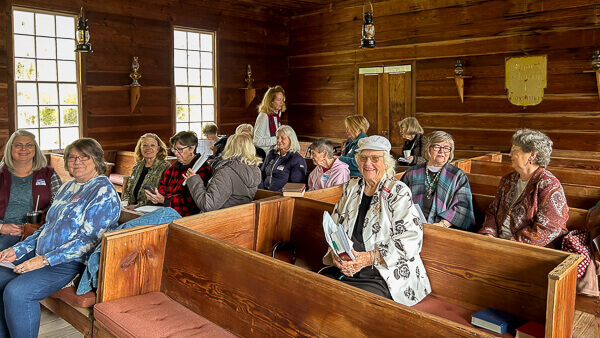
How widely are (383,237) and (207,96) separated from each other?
6.69 m

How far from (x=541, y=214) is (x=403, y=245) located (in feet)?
3.10

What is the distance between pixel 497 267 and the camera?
2.14 metres

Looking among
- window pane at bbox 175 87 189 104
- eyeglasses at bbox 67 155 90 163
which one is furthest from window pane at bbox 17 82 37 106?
eyeglasses at bbox 67 155 90 163

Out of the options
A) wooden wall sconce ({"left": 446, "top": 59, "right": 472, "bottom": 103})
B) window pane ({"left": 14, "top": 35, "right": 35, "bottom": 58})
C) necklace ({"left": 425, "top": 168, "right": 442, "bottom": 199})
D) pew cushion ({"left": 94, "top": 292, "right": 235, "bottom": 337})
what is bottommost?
pew cushion ({"left": 94, "top": 292, "right": 235, "bottom": 337})

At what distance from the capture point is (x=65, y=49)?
22.7 feet

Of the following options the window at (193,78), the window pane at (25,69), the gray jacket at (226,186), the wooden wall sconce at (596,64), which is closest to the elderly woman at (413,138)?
the wooden wall sconce at (596,64)

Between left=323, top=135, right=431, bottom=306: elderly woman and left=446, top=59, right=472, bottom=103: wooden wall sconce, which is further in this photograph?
left=446, top=59, right=472, bottom=103: wooden wall sconce

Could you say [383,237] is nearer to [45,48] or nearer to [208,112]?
[45,48]

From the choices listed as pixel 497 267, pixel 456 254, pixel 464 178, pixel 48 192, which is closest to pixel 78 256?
pixel 48 192

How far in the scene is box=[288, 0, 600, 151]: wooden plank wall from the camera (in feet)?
19.9

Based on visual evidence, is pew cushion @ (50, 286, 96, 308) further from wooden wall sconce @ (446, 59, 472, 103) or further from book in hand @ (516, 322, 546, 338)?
wooden wall sconce @ (446, 59, 472, 103)

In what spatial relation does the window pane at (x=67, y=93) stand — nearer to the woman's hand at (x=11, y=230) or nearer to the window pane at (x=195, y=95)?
the window pane at (x=195, y=95)

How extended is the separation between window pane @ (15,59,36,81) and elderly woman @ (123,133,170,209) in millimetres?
3413

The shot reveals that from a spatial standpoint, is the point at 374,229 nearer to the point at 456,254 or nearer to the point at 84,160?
the point at 456,254
